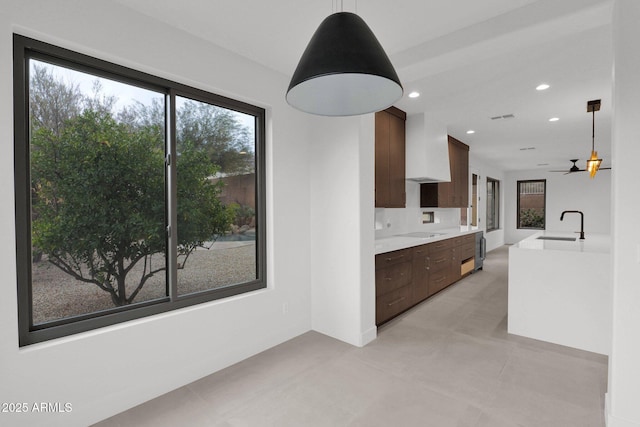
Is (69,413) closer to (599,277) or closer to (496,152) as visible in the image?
(599,277)

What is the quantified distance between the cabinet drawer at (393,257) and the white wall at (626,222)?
6.27 feet

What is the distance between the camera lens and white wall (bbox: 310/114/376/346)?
304 centimetres

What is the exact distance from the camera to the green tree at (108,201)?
194 centimetres

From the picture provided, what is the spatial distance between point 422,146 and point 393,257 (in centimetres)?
179

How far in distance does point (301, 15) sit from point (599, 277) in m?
3.35

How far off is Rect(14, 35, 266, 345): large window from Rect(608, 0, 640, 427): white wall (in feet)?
8.52

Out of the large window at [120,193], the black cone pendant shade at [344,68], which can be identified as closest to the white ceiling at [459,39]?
the large window at [120,193]

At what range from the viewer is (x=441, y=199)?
17.9 feet

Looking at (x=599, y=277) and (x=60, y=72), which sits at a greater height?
(x=60, y=72)

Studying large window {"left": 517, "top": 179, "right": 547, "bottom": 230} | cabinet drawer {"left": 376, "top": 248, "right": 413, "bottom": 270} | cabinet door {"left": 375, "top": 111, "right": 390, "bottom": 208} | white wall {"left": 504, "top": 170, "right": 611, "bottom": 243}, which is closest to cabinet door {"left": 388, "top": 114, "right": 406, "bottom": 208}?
cabinet door {"left": 375, "top": 111, "right": 390, "bottom": 208}

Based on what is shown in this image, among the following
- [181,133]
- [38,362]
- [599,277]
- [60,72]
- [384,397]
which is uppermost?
[60,72]

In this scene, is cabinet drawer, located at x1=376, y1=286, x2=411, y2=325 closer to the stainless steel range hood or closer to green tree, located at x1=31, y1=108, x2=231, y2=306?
the stainless steel range hood

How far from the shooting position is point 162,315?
2320mm

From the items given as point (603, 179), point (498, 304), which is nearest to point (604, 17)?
point (498, 304)
